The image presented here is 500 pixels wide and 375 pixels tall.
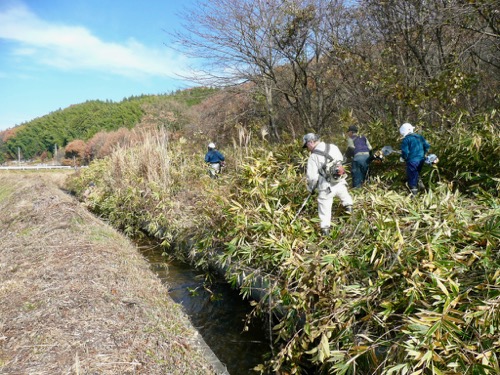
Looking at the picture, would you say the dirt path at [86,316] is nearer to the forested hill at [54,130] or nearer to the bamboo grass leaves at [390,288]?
the bamboo grass leaves at [390,288]

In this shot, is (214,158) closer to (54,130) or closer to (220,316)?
(220,316)

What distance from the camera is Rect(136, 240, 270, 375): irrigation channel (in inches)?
173

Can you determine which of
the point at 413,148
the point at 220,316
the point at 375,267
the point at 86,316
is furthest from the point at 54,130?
the point at 375,267

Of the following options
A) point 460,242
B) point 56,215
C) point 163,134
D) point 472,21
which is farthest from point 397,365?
point 163,134

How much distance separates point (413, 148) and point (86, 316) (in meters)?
5.08

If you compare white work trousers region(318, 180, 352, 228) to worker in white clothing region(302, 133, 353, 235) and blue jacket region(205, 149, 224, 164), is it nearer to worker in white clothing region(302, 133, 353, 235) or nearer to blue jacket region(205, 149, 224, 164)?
worker in white clothing region(302, 133, 353, 235)

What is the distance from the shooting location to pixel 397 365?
8.41 feet

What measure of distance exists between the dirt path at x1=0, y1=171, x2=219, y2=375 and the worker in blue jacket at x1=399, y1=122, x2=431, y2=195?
4.04 metres

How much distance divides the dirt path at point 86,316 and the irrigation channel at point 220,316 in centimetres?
59

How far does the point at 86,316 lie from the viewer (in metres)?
3.76

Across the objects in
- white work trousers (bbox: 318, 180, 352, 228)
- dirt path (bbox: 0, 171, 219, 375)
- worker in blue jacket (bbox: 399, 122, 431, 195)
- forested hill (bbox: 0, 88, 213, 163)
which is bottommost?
dirt path (bbox: 0, 171, 219, 375)

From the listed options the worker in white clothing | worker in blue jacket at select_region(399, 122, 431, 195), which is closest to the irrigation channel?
the worker in white clothing

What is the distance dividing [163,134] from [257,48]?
14.1ft

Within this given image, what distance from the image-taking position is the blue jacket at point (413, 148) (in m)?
5.87
